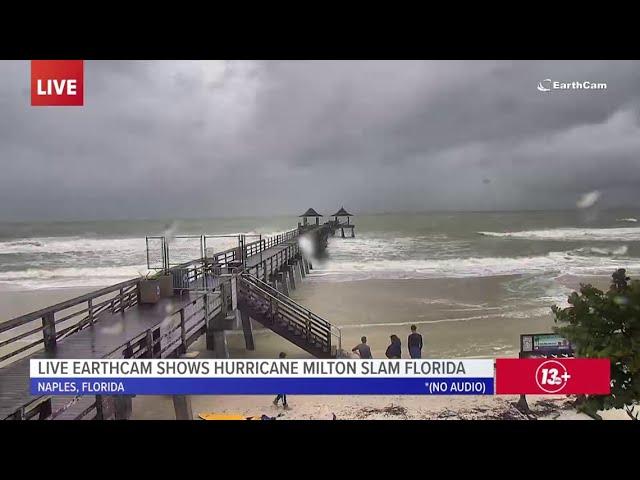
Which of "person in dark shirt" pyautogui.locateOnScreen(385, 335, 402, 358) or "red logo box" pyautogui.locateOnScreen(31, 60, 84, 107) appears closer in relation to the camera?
"red logo box" pyautogui.locateOnScreen(31, 60, 84, 107)

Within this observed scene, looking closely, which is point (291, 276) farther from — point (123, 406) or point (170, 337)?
point (123, 406)

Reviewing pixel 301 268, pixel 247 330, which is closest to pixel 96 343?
pixel 247 330

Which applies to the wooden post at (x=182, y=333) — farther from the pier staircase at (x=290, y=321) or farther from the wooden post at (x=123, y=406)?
the pier staircase at (x=290, y=321)

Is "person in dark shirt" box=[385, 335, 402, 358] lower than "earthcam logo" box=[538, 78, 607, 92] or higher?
lower

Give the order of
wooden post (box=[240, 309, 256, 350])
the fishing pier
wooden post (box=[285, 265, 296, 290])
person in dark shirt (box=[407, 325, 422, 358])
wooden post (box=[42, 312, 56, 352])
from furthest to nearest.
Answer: wooden post (box=[285, 265, 296, 290])
wooden post (box=[240, 309, 256, 350])
person in dark shirt (box=[407, 325, 422, 358])
wooden post (box=[42, 312, 56, 352])
the fishing pier

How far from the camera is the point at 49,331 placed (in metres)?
3.95

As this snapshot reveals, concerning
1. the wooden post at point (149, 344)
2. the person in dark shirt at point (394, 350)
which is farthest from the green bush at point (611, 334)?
the wooden post at point (149, 344)

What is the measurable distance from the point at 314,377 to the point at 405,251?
10346 mm

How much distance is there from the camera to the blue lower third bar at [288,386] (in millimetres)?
3359

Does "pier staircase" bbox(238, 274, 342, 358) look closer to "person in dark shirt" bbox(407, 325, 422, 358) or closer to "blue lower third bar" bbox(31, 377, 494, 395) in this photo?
"person in dark shirt" bbox(407, 325, 422, 358)

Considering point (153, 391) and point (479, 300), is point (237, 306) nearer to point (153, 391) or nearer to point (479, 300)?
point (153, 391)

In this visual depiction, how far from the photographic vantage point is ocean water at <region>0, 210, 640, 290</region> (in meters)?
4.53

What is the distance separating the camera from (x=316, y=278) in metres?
11.4

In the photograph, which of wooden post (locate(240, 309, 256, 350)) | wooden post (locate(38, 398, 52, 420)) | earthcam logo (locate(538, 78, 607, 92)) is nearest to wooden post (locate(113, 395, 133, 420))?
wooden post (locate(38, 398, 52, 420))
